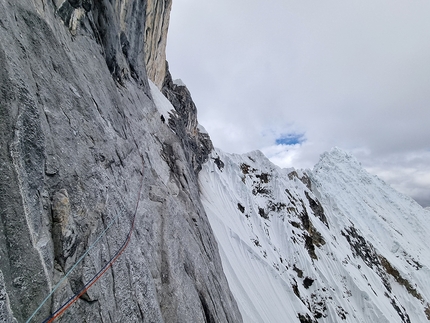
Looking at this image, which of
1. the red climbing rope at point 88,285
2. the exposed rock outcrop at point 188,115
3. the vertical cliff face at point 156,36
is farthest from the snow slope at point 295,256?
the vertical cliff face at point 156,36

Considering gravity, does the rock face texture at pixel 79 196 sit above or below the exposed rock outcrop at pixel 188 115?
below

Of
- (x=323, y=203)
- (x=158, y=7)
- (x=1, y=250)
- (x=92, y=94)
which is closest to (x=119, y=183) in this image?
(x=92, y=94)

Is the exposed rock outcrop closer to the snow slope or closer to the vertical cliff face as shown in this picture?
the snow slope

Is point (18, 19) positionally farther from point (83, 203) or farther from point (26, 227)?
point (26, 227)

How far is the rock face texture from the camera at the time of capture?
12.0ft

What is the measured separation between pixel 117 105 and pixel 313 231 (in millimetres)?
37983

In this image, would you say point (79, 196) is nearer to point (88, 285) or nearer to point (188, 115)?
point (88, 285)

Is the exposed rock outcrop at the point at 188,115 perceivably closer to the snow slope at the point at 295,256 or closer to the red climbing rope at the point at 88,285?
the snow slope at the point at 295,256

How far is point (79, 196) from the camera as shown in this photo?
5.21 metres

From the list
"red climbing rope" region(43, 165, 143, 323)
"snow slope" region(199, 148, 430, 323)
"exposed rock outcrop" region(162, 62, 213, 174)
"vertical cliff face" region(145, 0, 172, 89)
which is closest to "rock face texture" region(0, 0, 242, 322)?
"red climbing rope" region(43, 165, 143, 323)

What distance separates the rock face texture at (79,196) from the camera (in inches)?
144

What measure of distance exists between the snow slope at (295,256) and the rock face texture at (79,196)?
13.9 metres

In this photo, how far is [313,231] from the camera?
36.8 m

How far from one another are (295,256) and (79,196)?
32.9 meters
